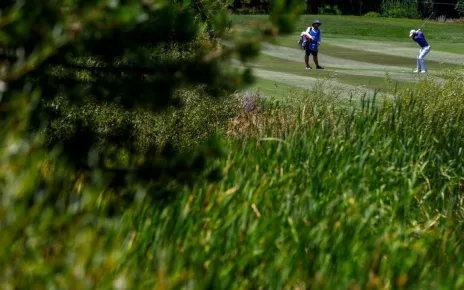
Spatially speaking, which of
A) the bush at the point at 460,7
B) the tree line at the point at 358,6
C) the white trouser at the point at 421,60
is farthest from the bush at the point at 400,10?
the white trouser at the point at 421,60

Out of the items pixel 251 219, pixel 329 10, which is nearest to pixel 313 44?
pixel 251 219

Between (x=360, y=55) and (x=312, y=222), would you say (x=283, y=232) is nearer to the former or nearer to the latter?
(x=312, y=222)

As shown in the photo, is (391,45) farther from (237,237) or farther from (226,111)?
(237,237)

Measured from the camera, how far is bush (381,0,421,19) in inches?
2456

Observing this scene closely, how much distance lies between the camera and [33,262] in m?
3.55

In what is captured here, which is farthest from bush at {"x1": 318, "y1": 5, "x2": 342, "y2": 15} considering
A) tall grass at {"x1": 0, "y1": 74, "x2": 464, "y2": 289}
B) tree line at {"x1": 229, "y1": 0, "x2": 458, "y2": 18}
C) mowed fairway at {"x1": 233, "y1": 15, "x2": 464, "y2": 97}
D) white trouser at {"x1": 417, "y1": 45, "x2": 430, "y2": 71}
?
tall grass at {"x1": 0, "y1": 74, "x2": 464, "y2": 289}

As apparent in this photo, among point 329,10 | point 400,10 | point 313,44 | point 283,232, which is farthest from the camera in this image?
point 329,10

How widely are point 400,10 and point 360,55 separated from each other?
25306mm

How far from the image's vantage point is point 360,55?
39.2 meters

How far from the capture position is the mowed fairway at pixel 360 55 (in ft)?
78.2

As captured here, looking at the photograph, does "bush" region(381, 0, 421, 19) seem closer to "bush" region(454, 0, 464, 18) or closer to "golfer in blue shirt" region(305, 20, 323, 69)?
Answer: "bush" region(454, 0, 464, 18)

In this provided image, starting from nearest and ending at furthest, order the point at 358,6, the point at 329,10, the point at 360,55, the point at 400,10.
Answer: the point at 360,55, the point at 400,10, the point at 329,10, the point at 358,6

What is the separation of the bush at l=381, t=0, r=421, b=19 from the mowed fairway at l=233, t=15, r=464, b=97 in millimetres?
3535

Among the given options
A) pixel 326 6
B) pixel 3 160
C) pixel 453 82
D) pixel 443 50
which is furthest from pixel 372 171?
pixel 326 6
